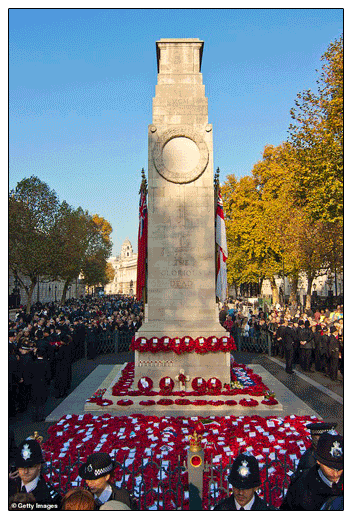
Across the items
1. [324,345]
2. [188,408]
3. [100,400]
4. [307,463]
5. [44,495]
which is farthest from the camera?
[324,345]

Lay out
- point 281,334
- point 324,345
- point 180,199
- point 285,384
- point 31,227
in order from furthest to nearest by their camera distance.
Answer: point 31,227 → point 281,334 → point 324,345 → point 285,384 → point 180,199

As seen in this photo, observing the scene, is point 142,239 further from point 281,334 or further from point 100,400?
point 281,334

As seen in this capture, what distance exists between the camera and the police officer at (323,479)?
4.35 meters

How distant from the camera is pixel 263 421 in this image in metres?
10.2

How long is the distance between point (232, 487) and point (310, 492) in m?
0.89

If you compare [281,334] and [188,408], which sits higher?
[281,334]

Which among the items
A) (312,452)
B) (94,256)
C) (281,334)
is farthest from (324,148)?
(94,256)

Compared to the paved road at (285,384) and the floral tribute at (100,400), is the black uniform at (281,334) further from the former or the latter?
the floral tribute at (100,400)

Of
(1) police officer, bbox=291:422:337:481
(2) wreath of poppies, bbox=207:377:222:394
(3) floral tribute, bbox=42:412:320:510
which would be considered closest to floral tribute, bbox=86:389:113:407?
(3) floral tribute, bbox=42:412:320:510

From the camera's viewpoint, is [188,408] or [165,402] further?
[165,402]

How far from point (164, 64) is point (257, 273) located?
3032cm

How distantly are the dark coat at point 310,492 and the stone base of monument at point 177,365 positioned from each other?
7.94m

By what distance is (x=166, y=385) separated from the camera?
1236cm

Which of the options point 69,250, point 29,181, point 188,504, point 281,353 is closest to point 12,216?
point 29,181
